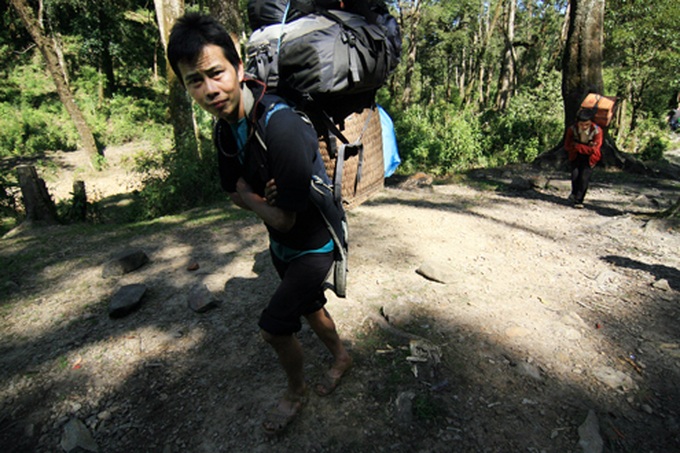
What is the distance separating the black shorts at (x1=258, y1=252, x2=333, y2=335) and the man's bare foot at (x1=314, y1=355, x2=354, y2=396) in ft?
2.22

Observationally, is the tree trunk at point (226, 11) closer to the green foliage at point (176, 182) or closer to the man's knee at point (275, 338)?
the green foliage at point (176, 182)

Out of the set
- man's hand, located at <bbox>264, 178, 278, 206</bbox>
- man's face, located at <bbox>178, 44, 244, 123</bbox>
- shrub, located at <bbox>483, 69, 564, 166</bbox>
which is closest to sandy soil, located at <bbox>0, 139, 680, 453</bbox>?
man's hand, located at <bbox>264, 178, 278, 206</bbox>

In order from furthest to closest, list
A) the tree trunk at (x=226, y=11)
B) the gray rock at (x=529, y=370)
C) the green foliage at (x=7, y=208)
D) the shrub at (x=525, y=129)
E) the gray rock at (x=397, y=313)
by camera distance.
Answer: the shrub at (x=525, y=129) → the green foliage at (x=7, y=208) → the tree trunk at (x=226, y=11) → the gray rock at (x=397, y=313) → the gray rock at (x=529, y=370)

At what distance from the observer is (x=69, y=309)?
3.77m

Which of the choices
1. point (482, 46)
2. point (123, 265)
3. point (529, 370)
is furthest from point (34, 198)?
point (482, 46)

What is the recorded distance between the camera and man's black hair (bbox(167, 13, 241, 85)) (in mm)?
1603

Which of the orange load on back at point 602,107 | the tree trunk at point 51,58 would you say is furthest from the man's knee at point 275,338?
the tree trunk at point 51,58

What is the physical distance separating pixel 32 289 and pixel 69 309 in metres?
0.91

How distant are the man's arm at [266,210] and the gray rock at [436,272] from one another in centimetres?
246

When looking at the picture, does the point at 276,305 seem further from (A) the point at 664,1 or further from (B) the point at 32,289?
(A) the point at 664,1

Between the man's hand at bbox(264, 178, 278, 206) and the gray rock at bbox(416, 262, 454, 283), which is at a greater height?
Result: the man's hand at bbox(264, 178, 278, 206)

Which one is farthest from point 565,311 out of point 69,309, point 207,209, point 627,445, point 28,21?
point 28,21

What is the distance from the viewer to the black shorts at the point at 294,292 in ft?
6.40

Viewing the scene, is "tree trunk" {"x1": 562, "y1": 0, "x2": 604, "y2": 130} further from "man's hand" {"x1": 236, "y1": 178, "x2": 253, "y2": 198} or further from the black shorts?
"man's hand" {"x1": 236, "y1": 178, "x2": 253, "y2": 198}
